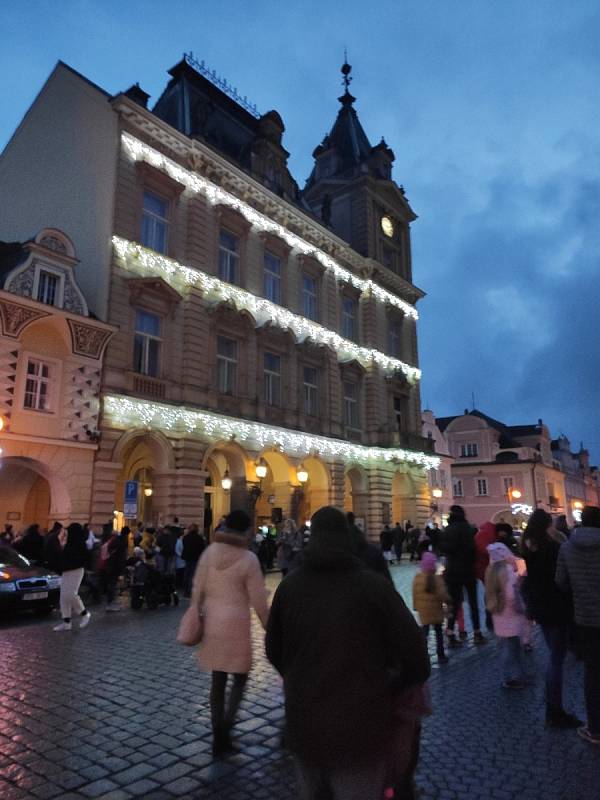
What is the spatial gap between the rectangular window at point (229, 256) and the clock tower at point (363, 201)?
27.5ft

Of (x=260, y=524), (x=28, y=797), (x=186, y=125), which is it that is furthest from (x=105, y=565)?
(x=186, y=125)

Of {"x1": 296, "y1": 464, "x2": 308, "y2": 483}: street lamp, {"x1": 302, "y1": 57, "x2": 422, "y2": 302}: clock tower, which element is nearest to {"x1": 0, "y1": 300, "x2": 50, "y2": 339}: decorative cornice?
{"x1": 296, "y1": 464, "x2": 308, "y2": 483}: street lamp

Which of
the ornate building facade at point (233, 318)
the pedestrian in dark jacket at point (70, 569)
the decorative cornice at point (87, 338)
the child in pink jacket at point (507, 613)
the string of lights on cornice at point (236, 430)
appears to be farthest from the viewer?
the ornate building facade at point (233, 318)

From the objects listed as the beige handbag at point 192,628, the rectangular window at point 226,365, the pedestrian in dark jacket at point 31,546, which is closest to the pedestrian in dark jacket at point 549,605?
the beige handbag at point 192,628

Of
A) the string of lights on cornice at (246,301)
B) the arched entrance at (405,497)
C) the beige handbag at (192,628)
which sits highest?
the string of lights on cornice at (246,301)

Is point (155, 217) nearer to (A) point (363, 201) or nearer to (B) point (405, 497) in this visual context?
(A) point (363, 201)

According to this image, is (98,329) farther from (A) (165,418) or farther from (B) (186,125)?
(B) (186,125)

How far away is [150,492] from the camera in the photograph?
24.5m

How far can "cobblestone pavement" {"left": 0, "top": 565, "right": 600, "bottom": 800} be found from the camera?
4574 mm

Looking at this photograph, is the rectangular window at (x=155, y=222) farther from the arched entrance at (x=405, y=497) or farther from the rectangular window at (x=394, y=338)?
the arched entrance at (x=405, y=497)

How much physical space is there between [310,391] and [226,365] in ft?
20.3

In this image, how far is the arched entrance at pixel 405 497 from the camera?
36188 mm

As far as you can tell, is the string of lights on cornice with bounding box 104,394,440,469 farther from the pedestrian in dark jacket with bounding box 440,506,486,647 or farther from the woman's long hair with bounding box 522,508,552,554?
the woman's long hair with bounding box 522,508,552,554

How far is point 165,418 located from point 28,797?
1763 centimetres
